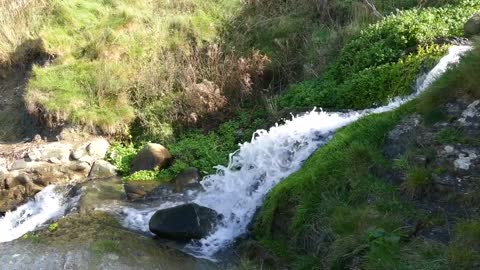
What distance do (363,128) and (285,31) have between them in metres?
5.46

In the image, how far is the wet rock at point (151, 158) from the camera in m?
8.43

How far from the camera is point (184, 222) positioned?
20.1 feet

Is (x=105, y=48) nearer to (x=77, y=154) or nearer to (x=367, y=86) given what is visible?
(x=77, y=154)

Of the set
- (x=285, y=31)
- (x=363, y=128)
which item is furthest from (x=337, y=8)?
(x=363, y=128)

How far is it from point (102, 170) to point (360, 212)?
534 centimetres

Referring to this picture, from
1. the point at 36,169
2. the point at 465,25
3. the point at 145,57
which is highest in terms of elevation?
the point at 465,25

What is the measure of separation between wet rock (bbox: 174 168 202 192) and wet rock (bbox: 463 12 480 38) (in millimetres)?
4367

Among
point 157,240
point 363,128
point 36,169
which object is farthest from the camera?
point 36,169

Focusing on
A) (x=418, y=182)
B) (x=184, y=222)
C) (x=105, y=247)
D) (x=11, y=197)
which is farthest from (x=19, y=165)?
(x=418, y=182)

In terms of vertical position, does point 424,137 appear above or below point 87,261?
above

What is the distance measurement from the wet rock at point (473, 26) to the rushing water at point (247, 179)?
0.40 metres

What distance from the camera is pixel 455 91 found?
4934mm

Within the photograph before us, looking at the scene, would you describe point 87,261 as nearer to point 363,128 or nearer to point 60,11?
point 363,128

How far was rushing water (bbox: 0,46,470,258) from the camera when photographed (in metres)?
6.26
